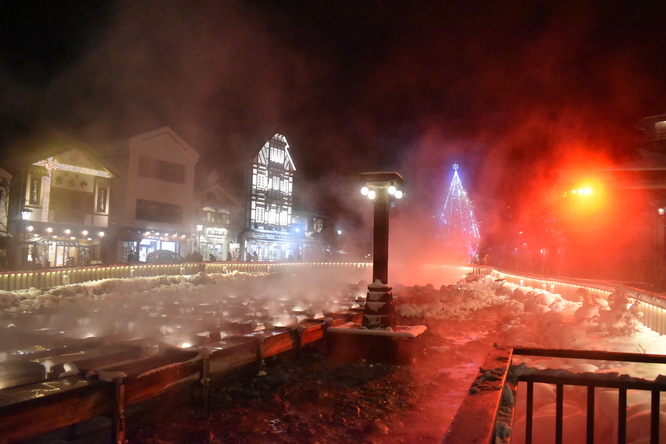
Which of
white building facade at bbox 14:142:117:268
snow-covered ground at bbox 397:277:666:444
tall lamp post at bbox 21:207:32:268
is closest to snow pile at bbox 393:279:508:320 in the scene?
snow-covered ground at bbox 397:277:666:444

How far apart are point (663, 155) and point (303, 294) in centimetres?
1761

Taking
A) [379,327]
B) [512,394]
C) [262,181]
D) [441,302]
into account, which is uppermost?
[262,181]

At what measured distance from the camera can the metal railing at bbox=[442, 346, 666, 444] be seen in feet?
6.64

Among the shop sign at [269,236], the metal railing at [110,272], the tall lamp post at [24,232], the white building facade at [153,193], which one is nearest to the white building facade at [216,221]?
the shop sign at [269,236]

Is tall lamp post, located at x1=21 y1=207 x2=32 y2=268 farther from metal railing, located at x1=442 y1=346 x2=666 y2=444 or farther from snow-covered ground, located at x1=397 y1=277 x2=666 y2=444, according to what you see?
metal railing, located at x1=442 y1=346 x2=666 y2=444

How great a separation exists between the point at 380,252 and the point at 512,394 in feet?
17.6

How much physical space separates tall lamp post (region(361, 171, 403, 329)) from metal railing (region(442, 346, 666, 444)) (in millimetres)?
4687

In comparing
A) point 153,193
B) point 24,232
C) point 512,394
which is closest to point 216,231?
point 153,193

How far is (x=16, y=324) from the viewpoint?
10.6 meters

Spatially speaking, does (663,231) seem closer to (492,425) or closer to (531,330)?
(531,330)

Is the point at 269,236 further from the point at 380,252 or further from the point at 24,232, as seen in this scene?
the point at 380,252

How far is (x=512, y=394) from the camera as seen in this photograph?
266 centimetres

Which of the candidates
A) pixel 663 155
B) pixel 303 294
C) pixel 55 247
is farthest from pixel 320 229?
pixel 663 155

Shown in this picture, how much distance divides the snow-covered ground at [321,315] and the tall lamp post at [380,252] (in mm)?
2577
